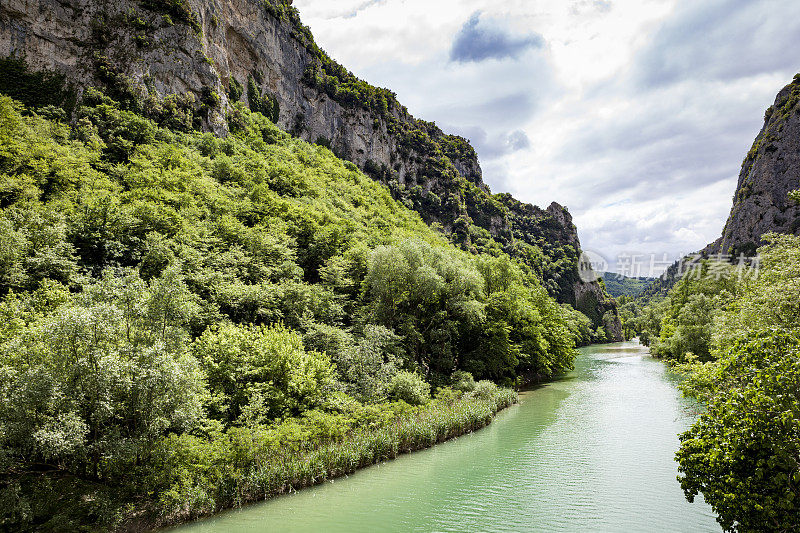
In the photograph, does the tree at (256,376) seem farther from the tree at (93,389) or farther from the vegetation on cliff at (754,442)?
the vegetation on cliff at (754,442)

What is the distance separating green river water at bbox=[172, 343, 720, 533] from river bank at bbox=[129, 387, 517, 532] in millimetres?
402

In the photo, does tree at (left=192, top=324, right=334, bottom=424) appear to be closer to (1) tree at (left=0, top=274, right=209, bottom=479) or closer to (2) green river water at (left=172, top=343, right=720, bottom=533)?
(1) tree at (left=0, top=274, right=209, bottom=479)

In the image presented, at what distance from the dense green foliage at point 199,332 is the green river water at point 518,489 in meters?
1.23

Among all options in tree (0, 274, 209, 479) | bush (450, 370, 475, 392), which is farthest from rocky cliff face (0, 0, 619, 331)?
bush (450, 370, 475, 392)

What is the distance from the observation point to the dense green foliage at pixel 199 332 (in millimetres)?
9664

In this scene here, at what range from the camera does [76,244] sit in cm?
1873

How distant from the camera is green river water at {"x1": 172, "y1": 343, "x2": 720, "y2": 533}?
10742mm

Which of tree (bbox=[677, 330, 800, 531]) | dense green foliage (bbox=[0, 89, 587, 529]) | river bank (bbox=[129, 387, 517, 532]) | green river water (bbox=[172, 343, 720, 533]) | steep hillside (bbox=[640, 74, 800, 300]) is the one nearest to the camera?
tree (bbox=[677, 330, 800, 531])

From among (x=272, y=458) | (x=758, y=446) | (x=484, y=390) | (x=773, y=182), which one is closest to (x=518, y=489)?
(x=758, y=446)

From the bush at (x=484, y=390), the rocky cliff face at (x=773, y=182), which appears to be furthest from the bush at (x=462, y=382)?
the rocky cliff face at (x=773, y=182)

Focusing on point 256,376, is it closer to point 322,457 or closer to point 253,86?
point 322,457

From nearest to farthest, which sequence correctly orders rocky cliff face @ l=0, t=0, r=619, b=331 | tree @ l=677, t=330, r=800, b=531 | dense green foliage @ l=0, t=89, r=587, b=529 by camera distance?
tree @ l=677, t=330, r=800, b=531
dense green foliage @ l=0, t=89, r=587, b=529
rocky cliff face @ l=0, t=0, r=619, b=331

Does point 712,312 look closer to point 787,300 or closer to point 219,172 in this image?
point 787,300

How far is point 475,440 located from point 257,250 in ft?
59.9
